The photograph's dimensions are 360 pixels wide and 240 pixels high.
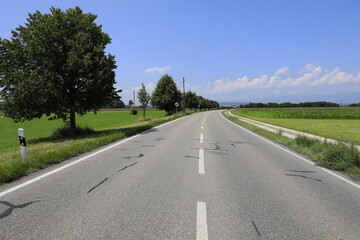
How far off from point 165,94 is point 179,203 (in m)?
47.8

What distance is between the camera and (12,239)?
2.74 meters

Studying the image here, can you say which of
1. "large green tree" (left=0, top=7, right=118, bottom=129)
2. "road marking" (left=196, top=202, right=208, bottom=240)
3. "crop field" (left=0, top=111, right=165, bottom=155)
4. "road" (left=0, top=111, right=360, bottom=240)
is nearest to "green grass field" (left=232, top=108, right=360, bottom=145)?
"road" (left=0, top=111, right=360, bottom=240)

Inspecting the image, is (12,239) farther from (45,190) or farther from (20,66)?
(20,66)

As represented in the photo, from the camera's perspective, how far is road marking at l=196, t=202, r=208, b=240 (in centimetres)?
287

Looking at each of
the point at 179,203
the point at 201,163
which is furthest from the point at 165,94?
the point at 179,203

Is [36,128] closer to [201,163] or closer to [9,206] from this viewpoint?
[201,163]

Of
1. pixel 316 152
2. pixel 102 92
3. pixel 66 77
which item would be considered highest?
pixel 66 77

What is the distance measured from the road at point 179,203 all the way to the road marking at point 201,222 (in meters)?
0.01

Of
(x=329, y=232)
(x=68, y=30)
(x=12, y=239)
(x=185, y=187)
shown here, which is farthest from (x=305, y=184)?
(x=68, y=30)

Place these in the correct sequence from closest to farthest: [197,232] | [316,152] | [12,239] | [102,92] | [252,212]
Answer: [12,239] → [197,232] → [252,212] → [316,152] → [102,92]

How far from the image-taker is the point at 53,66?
1476 centimetres

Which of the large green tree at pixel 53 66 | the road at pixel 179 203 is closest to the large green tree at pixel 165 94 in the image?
the large green tree at pixel 53 66

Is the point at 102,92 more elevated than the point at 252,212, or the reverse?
the point at 102,92

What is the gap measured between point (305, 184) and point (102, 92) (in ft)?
47.4
